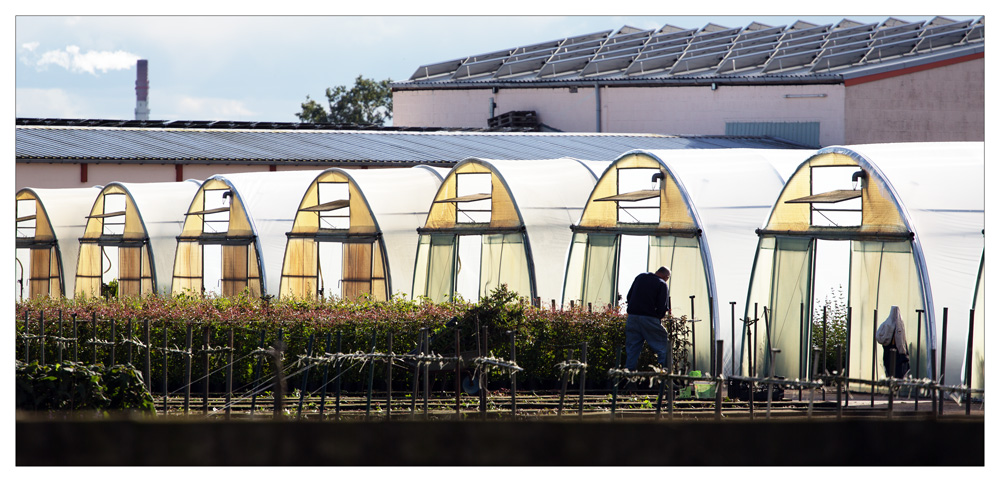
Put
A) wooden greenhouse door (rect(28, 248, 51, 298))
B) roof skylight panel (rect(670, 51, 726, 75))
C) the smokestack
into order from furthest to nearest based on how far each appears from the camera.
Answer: the smokestack
roof skylight panel (rect(670, 51, 726, 75))
wooden greenhouse door (rect(28, 248, 51, 298))

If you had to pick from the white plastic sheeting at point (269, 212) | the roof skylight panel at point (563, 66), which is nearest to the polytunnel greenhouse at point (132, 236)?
the white plastic sheeting at point (269, 212)

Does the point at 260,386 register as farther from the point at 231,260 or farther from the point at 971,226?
the point at 231,260

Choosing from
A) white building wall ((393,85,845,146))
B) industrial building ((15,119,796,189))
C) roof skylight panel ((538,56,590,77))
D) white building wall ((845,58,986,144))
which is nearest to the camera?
industrial building ((15,119,796,189))

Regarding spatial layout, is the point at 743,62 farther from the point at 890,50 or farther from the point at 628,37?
the point at 628,37

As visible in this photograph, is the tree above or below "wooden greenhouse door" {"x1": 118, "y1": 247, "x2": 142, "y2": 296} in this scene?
above

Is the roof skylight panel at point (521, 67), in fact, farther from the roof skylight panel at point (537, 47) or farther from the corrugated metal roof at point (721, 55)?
the roof skylight panel at point (537, 47)

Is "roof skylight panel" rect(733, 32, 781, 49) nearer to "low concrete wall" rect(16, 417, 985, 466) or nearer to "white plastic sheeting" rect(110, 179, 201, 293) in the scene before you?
"white plastic sheeting" rect(110, 179, 201, 293)

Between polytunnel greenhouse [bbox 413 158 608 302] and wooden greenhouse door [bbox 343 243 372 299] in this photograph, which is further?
wooden greenhouse door [bbox 343 243 372 299]

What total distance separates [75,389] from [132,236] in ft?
54.9

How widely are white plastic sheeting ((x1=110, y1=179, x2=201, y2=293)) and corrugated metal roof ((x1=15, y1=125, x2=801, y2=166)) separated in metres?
4.21

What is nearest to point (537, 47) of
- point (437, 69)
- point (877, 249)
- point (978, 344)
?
point (437, 69)

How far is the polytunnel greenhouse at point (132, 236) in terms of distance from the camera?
24.5 m

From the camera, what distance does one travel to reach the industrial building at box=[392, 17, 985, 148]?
111 feet

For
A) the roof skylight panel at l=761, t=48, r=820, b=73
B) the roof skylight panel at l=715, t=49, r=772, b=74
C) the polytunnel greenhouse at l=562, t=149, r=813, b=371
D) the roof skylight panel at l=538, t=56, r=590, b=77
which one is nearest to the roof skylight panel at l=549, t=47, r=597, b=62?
the roof skylight panel at l=538, t=56, r=590, b=77
